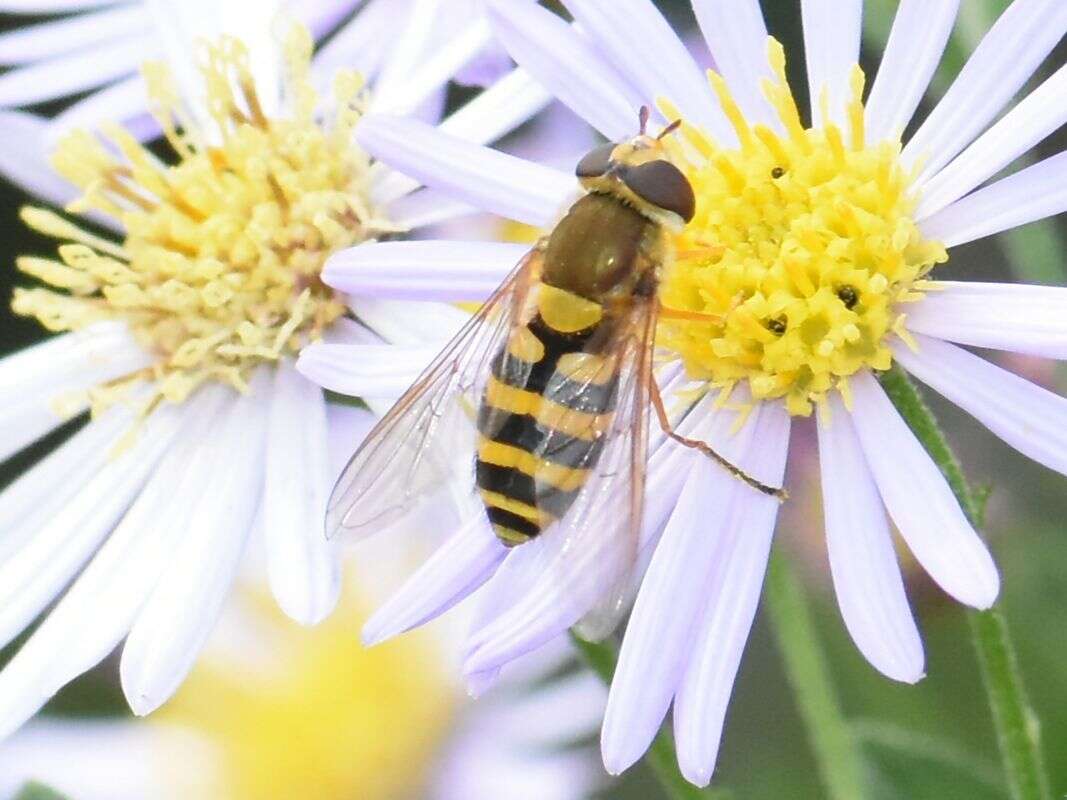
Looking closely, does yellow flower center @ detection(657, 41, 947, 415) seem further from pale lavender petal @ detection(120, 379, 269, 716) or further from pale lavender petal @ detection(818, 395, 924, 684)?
pale lavender petal @ detection(120, 379, 269, 716)

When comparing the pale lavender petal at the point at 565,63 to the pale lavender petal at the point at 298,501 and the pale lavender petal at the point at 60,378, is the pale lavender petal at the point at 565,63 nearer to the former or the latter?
the pale lavender petal at the point at 298,501

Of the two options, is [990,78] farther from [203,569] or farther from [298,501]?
[203,569]

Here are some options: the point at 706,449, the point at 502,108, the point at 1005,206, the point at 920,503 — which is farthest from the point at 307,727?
the point at 1005,206

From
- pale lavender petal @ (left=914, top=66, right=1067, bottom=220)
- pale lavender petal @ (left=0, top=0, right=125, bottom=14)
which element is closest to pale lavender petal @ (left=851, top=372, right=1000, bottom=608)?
pale lavender petal @ (left=914, top=66, right=1067, bottom=220)

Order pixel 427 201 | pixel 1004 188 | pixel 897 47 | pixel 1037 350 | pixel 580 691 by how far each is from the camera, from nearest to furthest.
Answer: pixel 1037 350
pixel 1004 188
pixel 897 47
pixel 427 201
pixel 580 691

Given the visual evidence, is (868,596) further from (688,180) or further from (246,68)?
(246,68)

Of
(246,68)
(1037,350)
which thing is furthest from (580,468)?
(246,68)

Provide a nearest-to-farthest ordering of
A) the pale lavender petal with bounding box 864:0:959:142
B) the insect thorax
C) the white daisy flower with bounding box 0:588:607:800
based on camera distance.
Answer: the pale lavender petal with bounding box 864:0:959:142, the insect thorax, the white daisy flower with bounding box 0:588:607:800
